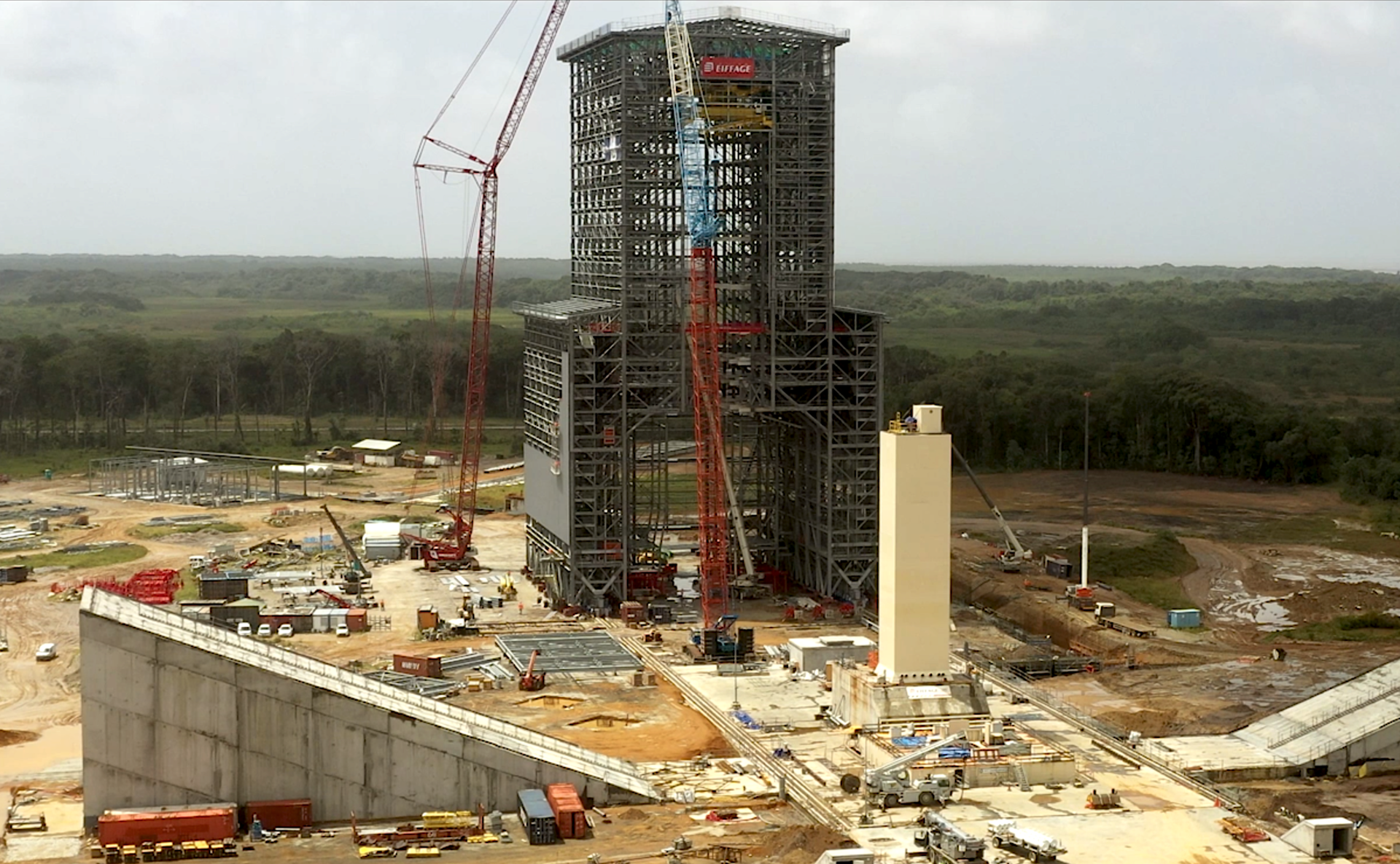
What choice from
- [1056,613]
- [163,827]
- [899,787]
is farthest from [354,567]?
[899,787]

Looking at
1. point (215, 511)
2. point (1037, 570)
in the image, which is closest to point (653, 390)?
point (1037, 570)

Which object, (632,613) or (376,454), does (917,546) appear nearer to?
(632,613)

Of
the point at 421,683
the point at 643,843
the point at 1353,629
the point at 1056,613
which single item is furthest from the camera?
the point at 1056,613

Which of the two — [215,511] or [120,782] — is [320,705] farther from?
[215,511]

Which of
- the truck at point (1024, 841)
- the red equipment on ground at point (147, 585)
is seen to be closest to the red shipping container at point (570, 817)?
the truck at point (1024, 841)

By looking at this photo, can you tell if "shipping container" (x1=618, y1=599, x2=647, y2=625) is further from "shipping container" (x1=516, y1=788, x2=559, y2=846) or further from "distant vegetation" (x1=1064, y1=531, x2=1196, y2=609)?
"shipping container" (x1=516, y1=788, x2=559, y2=846)

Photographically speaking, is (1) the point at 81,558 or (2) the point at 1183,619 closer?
(2) the point at 1183,619

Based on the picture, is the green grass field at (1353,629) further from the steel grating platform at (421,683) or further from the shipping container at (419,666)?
the shipping container at (419,666)
